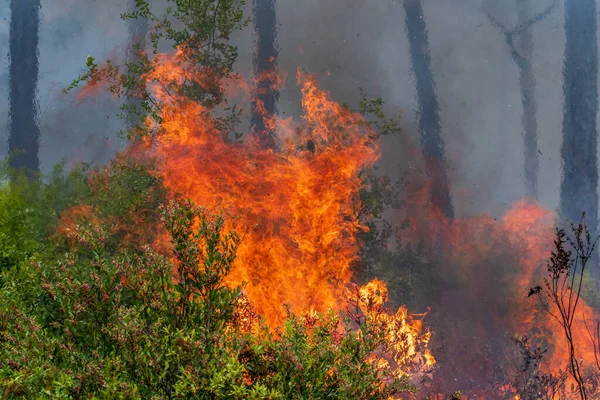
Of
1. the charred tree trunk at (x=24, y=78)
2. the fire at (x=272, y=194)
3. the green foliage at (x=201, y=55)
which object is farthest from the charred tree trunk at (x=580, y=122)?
the charred tree trunk at (x=24, y=78)

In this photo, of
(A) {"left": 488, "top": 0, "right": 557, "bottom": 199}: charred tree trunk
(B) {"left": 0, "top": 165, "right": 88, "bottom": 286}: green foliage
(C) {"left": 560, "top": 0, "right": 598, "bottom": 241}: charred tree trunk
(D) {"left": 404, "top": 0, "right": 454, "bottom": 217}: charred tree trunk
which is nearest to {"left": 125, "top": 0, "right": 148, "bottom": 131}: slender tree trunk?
(B) {"left": 0, "top": 165, "right": 88, "bottom": 286}: green foliage

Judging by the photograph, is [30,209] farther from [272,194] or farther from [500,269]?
[500,269]

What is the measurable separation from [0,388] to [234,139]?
16.4 m

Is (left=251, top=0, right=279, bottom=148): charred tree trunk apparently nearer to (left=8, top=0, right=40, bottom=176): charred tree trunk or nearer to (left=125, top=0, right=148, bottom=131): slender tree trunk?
(left=125, top=0, right=148, bottom=131): slender tree trunk

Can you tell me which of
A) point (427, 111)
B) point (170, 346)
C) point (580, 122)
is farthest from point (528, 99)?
point (170, 346)

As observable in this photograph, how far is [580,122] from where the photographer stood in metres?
28.9

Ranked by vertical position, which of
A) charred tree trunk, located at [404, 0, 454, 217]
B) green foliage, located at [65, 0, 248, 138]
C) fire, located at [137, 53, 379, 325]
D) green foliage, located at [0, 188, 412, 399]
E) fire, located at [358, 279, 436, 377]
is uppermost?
charred tree trunk, located at [404, 0, 454, 217]

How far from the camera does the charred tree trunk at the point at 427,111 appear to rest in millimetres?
27297

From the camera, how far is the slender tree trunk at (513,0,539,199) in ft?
93.8

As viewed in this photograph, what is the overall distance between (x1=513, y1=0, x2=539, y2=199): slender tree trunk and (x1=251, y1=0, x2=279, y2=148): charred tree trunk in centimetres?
1200

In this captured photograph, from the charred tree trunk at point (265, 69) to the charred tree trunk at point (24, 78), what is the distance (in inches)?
495

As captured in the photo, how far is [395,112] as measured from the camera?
26828 mm

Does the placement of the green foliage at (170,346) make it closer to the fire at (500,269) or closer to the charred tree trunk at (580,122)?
the fire at (500,269)

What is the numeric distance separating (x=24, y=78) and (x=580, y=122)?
27688 mm
